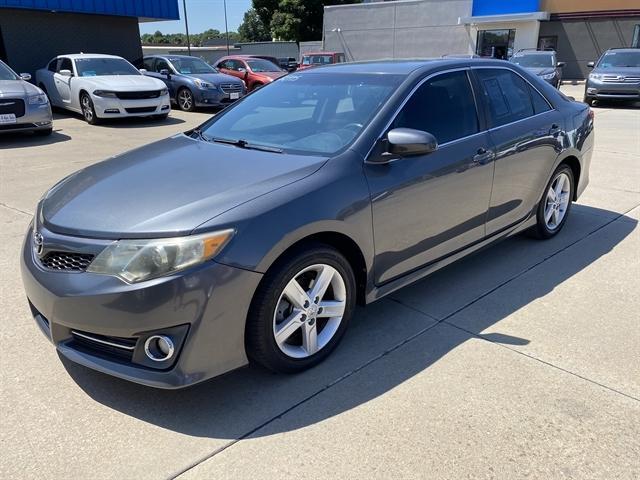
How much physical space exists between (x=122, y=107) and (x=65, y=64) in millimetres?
2379

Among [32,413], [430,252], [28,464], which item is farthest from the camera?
[430,252]

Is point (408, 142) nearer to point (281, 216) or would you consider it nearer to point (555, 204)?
point (281, 216)

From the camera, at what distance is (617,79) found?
1566cm

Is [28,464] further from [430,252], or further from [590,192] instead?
[590,192]

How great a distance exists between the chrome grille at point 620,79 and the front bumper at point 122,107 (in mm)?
12678

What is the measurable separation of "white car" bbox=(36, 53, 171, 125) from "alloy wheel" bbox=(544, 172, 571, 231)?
31.6ft

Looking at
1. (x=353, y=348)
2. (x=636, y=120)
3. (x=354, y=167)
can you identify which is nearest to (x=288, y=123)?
(x=354, y=167)

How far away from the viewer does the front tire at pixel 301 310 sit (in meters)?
2.61

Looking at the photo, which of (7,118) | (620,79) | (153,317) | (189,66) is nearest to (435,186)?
(153,317)

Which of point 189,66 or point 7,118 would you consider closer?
point 7,118

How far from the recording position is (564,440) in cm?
243

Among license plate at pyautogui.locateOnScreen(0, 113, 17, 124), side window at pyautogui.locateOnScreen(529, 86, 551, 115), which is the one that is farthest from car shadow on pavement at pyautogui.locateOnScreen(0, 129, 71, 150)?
side window at pyautogui.locateOnScreen(529, 86, 551, 115)

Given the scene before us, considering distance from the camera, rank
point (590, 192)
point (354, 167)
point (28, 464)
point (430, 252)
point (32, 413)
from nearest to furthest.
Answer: point (28, 464) → point (32, 413) → point (354, 167) → point (430, 252) → point (590, 192)

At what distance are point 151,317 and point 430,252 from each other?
188 cm
